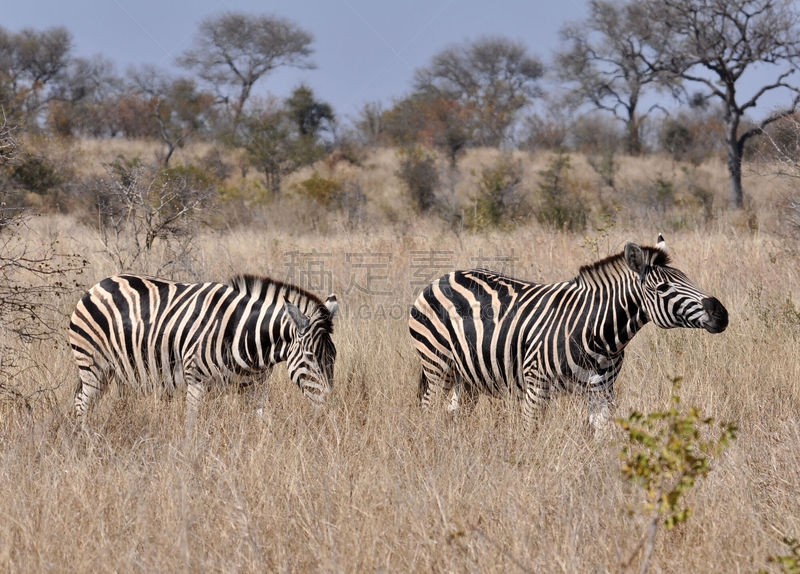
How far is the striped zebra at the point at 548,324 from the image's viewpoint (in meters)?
4.42

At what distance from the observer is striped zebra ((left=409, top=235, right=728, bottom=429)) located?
4.42 metres

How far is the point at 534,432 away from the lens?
4.63 metres

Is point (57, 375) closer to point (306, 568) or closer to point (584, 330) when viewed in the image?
point (306, 568)

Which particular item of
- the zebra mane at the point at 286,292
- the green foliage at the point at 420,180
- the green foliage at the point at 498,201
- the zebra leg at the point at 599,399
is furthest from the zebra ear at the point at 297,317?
the green foliage at the point at 420,180

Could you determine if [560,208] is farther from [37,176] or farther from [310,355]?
[37,176]

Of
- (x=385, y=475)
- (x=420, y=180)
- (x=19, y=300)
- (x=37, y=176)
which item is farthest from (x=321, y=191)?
(x=385, y=475)

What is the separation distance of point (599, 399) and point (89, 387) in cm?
313

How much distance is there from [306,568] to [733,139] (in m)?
22.1

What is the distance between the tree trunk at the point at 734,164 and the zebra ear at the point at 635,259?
16761 mm

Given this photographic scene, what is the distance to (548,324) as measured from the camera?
4707mm

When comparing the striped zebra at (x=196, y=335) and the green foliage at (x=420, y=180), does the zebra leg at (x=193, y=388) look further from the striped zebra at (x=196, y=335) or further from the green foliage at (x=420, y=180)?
the green foliage at (x=420, y=180)

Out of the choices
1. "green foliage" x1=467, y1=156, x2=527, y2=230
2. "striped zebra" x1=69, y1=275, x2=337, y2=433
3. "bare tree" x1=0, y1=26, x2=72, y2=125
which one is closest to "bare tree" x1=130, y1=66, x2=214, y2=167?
"bare tree" x1=0, y1=26, x2=72, y2=125

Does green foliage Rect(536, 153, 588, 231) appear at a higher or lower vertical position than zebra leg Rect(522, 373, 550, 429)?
higher

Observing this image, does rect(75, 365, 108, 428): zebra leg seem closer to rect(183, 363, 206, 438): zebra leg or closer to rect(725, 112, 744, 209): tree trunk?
rect(183, 363, 206, 438): zebra leg
